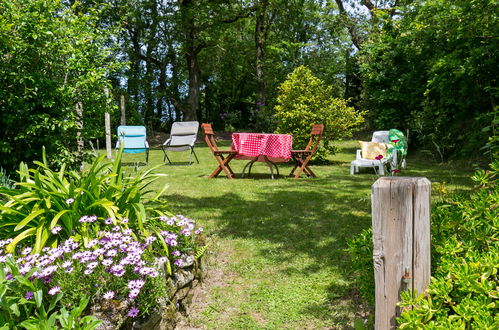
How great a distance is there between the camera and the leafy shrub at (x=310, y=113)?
915cm

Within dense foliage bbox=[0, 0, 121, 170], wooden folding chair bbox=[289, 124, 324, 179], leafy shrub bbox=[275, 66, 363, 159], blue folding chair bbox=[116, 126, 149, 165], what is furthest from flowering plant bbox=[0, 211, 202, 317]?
blue folding chair bbox=[116, 126, 149, 165]

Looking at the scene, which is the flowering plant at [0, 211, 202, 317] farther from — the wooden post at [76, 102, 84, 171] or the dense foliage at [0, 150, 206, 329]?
the wooden post at [76, 102, 84, 171]

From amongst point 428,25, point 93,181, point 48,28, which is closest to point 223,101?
point 428,25

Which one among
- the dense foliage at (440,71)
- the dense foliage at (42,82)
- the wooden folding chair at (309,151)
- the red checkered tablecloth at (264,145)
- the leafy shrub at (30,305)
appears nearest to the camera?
the leafy shrub at (30,305)

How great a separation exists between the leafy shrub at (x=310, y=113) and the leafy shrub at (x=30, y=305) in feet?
25.4

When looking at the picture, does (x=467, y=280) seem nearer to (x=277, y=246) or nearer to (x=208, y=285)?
(x=208, y=285)

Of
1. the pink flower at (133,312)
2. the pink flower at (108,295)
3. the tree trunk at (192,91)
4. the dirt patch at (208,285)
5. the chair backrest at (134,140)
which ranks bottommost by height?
the dirt patch at (208,285)

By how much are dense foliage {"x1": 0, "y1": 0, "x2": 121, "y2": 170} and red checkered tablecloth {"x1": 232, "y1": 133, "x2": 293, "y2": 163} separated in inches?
119

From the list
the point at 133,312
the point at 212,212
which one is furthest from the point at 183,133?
the point at 133,312

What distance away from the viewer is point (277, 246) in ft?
11.0

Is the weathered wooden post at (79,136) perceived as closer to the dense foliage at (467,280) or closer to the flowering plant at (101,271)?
the flowering plant at (101,271)

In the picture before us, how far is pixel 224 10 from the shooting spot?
16.6 meters

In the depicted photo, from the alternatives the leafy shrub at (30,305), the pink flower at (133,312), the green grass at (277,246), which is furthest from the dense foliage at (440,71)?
the leafy shrub at (30,305)

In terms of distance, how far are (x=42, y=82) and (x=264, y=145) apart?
3.92m
